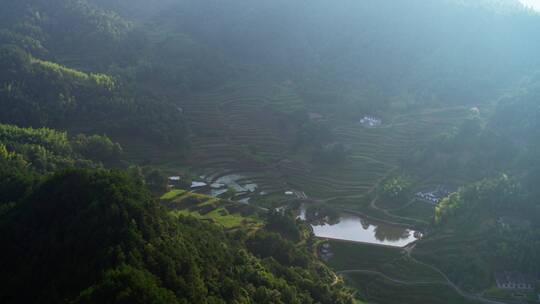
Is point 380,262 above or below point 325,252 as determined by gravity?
below

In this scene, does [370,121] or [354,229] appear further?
[370,121]

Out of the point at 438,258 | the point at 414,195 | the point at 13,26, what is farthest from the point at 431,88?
the point at 13,26

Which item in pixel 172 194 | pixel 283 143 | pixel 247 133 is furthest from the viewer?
pixel 247 133

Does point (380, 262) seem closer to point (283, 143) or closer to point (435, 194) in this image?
point (435, 194)

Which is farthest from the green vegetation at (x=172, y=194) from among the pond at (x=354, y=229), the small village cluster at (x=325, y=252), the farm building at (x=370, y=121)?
the farm building at (x=370, y=121)

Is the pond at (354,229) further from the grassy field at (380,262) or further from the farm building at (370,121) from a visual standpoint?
the farm building at (370,121)

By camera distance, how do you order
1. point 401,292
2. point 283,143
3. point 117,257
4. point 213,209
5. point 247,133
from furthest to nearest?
point 247,133
point 283,143
point 213,209
point 401,292
point 117,257

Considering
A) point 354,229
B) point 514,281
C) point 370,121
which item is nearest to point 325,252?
point 354,229

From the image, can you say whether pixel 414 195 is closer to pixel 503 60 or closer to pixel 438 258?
pixel 438 258
